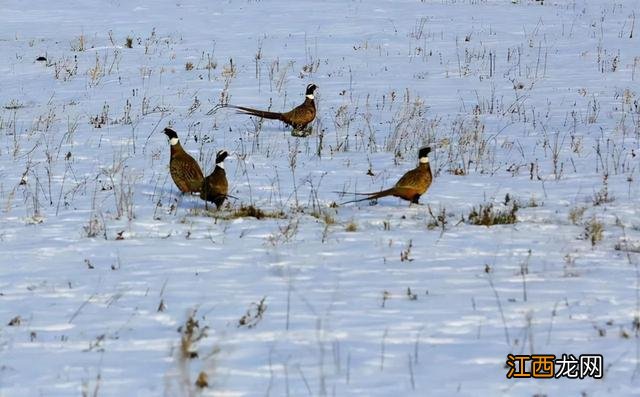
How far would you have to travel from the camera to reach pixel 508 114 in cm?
1305

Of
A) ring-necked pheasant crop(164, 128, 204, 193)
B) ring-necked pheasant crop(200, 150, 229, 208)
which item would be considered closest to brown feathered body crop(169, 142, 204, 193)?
ring-necked pheasant crop(164, 128, 204, 193)

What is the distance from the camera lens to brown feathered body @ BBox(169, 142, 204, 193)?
28.8ft

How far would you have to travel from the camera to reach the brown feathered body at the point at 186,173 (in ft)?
28.8

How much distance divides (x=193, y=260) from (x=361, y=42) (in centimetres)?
1288

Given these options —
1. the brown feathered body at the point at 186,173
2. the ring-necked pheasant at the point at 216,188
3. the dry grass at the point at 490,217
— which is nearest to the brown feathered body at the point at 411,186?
the dry grass at the point at 490,217

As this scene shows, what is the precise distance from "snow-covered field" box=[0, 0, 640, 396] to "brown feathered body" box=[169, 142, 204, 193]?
7.6 inches

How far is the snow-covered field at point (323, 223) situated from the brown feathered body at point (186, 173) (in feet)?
0.63

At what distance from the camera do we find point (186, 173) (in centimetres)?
885

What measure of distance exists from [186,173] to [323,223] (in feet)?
5.60

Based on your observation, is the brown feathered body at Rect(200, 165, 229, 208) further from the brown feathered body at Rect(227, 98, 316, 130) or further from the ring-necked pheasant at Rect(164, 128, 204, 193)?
the brown feathered body at Rect(227, 98, 316, 130)

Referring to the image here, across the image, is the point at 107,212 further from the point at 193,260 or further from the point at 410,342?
the point at 410,342

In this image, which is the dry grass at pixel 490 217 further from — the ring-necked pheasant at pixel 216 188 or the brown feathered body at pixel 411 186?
the ring-necked pheasant at pixel 216 188

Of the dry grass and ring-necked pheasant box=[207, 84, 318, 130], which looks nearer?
the dry grass

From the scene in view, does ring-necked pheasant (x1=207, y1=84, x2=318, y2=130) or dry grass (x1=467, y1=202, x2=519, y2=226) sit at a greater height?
ring-necked pheasant (x1=207, y1=84, x2=318, y2=130)
